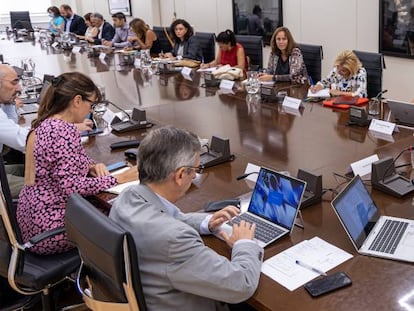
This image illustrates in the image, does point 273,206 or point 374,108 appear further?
point 374,108

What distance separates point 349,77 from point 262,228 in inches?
92.4

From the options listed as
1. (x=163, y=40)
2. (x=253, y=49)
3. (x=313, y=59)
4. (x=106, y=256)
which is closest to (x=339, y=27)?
(x=253, y=49)

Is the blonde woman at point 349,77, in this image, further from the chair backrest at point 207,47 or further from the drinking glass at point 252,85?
the chair backrest at point 207,47

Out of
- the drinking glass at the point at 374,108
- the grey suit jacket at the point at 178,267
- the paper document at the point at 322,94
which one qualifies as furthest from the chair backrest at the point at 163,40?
the grey suit jacket at the point at 178,267

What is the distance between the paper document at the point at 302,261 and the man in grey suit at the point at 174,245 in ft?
0.19

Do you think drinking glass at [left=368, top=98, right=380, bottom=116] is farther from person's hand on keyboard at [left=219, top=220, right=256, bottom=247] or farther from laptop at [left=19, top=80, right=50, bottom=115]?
laptop at [left=19, top=80, right=50, bottom=115]

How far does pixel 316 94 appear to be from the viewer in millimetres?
3373

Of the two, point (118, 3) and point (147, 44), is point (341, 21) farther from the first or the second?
point (118, 3)

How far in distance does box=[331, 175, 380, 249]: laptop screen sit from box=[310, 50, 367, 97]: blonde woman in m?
1.93

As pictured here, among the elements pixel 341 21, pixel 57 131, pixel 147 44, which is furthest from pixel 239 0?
pixel 57 131

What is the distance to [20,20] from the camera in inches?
421

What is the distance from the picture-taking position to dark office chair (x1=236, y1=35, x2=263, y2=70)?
5.14 metres

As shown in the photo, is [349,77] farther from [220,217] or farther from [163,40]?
[163,40]

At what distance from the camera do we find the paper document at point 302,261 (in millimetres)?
1309
